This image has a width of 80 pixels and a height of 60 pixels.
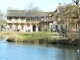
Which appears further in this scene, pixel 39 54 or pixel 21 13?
pixel 21 13

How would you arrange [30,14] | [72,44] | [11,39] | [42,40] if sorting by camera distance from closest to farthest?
1. [72,44]
2. [42,40]
3. [11,39]
4. [30,14]

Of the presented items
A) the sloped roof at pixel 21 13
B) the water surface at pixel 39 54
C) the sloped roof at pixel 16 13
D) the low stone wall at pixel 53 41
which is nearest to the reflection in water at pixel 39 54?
the water surface at pixel 39 54

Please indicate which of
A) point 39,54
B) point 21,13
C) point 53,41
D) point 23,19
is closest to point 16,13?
point 21,13

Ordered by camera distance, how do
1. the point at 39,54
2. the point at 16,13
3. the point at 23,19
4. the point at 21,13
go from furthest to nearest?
the point at 21,13, the point at 23,19, the point at 16,13, the point at 39,54

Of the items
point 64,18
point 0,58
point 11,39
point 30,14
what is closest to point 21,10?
point 30,14

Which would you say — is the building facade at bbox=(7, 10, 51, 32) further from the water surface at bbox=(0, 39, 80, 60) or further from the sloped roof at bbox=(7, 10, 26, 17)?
the water surface at bbox=(0, 39, 80, 60)

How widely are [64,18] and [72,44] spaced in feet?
16.4

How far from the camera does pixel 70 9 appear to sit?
183 ft

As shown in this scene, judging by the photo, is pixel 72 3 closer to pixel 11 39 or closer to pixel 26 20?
pixel 11 39

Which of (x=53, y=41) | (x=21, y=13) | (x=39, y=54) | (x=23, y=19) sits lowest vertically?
(x=39, y=54)

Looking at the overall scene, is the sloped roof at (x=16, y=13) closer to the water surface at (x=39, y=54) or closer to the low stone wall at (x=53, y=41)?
the low stone wall at (x=53, y=41)

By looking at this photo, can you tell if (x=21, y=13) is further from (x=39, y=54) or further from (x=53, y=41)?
(x=39, y=54)

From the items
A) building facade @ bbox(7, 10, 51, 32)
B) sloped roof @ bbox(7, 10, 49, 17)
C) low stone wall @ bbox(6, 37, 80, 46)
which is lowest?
low stone wall @ bbox(6, 37, 80, 46)

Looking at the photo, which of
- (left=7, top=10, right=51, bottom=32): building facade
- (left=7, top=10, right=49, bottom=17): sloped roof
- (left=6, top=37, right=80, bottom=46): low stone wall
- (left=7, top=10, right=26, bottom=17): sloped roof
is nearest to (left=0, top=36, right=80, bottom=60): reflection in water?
(left=6, top=37, right=80, bottom=46): low stone wall
